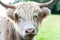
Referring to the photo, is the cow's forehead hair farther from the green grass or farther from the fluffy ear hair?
the green grass

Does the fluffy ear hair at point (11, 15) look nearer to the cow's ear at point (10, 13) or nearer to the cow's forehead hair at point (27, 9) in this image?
the cow's ear at point (10, 13)

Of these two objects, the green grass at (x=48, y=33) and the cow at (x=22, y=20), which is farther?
the green grass at (x=48, y=33)

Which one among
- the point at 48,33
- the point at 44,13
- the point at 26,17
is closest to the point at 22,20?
the point at 26,17

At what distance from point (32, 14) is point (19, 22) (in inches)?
16.1

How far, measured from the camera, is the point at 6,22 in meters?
9.01

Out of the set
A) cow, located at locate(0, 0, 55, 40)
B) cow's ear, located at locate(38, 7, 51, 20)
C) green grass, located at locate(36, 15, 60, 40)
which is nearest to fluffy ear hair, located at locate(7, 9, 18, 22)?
cow, located at locate(0, 0, 55, 40)

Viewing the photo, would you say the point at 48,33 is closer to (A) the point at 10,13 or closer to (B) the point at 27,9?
(A) the point at 10,13

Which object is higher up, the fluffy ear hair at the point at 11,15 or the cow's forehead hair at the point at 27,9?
the cow's forehead hair at the point at 27,9

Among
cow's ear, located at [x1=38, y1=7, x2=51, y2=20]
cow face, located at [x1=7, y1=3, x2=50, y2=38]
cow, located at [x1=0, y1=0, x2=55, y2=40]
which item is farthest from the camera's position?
cow's ear, located at [x1=38, y1=7, x2=51, y2=20]

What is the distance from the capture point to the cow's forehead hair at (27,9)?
832cm

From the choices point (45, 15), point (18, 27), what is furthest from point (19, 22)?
point (45, 15)

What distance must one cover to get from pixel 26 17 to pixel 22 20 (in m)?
0.15

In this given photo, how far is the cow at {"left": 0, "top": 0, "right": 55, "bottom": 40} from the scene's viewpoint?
8.18m

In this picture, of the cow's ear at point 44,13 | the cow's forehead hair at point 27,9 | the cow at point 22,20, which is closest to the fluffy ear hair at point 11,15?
the cow at point 22,20
